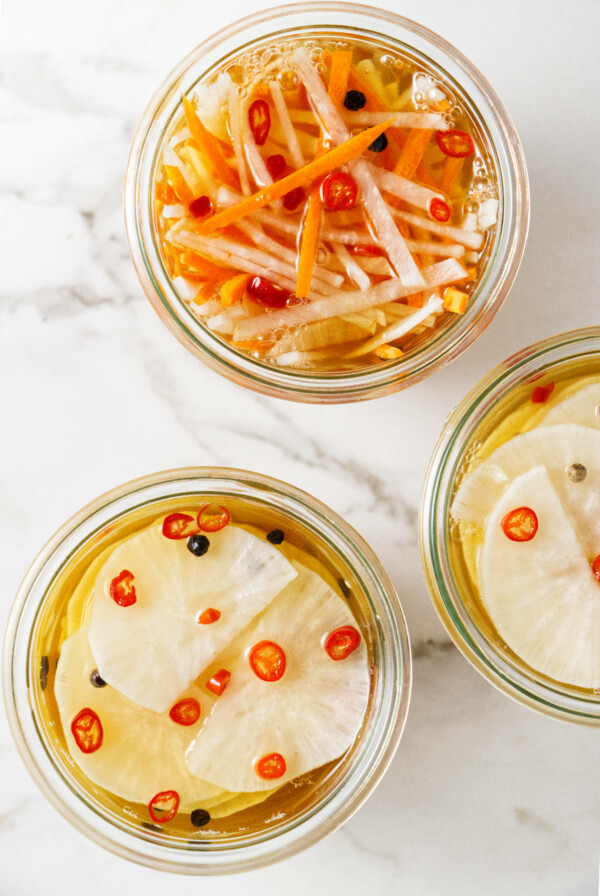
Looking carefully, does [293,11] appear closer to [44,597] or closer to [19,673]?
[44,597]

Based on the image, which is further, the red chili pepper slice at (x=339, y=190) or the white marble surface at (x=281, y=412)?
the white marble surface at (x=281, y=412)

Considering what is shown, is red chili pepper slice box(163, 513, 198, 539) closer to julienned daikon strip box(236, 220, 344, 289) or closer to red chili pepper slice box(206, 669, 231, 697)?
red chili pepper slice box(206, 669, 231, 697)

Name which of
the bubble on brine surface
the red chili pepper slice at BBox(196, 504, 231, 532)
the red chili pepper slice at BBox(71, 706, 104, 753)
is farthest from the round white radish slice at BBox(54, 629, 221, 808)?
the bubble on brine surface

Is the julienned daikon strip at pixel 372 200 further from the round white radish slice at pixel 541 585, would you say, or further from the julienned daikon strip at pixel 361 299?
the round white radish slice at pixel 541 585

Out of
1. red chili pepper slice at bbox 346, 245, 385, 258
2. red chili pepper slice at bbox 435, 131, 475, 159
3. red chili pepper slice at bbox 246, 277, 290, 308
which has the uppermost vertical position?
red chili pepper slice at bbox 435, 131, 475, 159

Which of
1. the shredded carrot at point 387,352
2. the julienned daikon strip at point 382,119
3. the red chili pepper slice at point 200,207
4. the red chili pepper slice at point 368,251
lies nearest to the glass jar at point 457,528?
the shredded carrot at point 387,352
